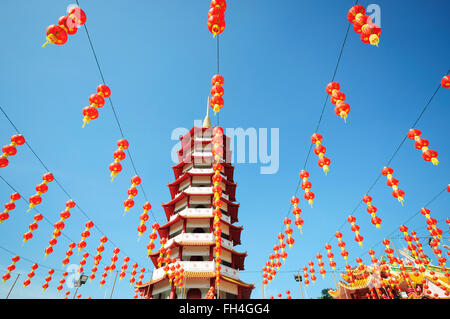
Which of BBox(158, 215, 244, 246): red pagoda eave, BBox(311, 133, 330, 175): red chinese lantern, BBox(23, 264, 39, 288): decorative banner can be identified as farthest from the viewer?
BBox(158, 215, 244, 246): red pagoda eave

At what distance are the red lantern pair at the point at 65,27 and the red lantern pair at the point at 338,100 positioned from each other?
589 centimetres

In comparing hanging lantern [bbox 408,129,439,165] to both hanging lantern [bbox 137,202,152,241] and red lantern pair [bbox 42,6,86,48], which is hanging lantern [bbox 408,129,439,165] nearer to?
red lantern pair [bbox 42,6,86,48]

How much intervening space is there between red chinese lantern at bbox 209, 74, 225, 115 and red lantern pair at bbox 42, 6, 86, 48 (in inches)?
119

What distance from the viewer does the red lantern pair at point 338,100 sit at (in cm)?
531

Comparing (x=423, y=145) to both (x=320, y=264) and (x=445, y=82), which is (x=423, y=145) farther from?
(x=320, y=264)

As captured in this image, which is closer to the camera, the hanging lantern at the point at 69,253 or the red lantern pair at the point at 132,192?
the red lantern pair at the point at 132,192

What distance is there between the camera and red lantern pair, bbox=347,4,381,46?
4008 mm

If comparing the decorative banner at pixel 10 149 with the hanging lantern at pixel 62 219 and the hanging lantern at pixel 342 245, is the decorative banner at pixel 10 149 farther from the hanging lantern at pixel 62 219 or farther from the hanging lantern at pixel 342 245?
the hanging lantern at pixel 342 245

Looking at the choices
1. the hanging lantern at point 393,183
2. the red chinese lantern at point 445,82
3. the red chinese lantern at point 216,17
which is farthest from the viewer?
the hanging lantern at point 393,183

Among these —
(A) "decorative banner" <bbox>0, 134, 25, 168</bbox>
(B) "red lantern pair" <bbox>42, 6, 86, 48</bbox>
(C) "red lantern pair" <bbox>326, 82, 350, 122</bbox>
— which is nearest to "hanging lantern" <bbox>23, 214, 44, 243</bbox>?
(A) "decorative banner" <bbox>0, 134, 25, 168</bbox>

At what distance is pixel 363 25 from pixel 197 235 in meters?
13.7

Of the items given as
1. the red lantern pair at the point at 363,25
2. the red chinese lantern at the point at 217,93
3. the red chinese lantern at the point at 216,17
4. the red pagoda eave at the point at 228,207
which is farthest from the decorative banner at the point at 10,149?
the red pagoda eave at the point at 228,207
